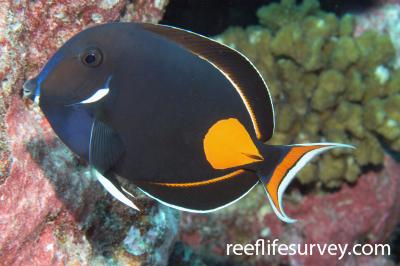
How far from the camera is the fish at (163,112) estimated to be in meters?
1.27

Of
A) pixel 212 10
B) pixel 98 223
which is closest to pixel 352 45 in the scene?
pixel 212 10

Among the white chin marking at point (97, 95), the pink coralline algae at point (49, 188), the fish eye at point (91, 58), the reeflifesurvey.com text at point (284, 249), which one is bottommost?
the reeflifesurvey.com text at point (284, 249)

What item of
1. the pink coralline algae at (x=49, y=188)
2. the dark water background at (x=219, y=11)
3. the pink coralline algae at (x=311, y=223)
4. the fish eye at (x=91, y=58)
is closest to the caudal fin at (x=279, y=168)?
the fish eye at (x=91, y=58)

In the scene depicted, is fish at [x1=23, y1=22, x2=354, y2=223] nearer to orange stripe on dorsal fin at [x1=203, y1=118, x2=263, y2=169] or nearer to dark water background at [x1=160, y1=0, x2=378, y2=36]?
orange stripe on dorsal fin at [x1=203, y1=118, x2=263, y2=169]

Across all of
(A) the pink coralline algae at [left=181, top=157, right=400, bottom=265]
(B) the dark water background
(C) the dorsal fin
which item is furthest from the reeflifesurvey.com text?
(C) the dorsal fin

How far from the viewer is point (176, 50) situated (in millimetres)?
1311

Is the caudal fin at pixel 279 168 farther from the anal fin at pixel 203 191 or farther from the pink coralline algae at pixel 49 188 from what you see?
the pink coralline algae at pixel 49 188

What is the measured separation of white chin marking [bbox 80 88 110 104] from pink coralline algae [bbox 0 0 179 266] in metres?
0.71

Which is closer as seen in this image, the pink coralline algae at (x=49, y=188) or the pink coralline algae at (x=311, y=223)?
the pink coralline algae at (x=49, y=188)

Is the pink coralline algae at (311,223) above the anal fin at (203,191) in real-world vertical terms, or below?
below

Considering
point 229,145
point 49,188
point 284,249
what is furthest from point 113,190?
point 284,249

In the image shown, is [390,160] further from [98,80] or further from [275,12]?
[98,80]

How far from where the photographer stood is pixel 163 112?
129 cm

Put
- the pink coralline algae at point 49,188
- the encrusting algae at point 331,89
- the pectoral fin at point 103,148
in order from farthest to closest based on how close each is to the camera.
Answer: the encrusting algae at point 331,89, the pink coralline algae at point 49,188, the pectoral fin at point 103,148
